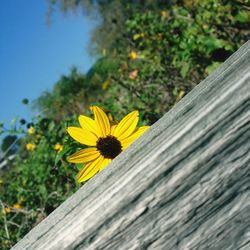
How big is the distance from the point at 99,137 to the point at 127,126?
86 mm

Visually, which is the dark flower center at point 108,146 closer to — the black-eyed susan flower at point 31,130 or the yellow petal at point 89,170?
the yellow petal at point 89,170

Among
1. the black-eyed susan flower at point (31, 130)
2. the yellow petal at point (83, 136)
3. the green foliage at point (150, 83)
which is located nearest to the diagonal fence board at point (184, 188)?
the yellow petal at point (83, 136)

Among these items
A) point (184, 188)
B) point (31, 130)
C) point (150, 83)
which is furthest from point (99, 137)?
point (150, 83)

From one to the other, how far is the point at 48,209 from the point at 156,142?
2.00 meters

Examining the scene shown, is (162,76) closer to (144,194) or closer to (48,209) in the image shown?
(48,209)

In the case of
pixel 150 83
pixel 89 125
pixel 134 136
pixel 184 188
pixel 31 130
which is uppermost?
pixel 31 130

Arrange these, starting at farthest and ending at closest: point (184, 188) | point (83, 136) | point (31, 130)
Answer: point (31, 130), point (83, 136), point (184, 188)

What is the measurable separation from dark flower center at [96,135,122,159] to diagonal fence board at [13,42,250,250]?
637 millimetres

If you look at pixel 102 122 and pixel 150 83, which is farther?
pixel 150 83

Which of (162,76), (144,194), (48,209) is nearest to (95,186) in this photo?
(144,194)

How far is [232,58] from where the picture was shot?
19.9 inches

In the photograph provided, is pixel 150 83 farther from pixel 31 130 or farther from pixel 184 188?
pixel 184 188

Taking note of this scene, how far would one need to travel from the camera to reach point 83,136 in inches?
43.3

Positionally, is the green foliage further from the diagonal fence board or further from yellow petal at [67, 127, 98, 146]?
the diagonal fence board
